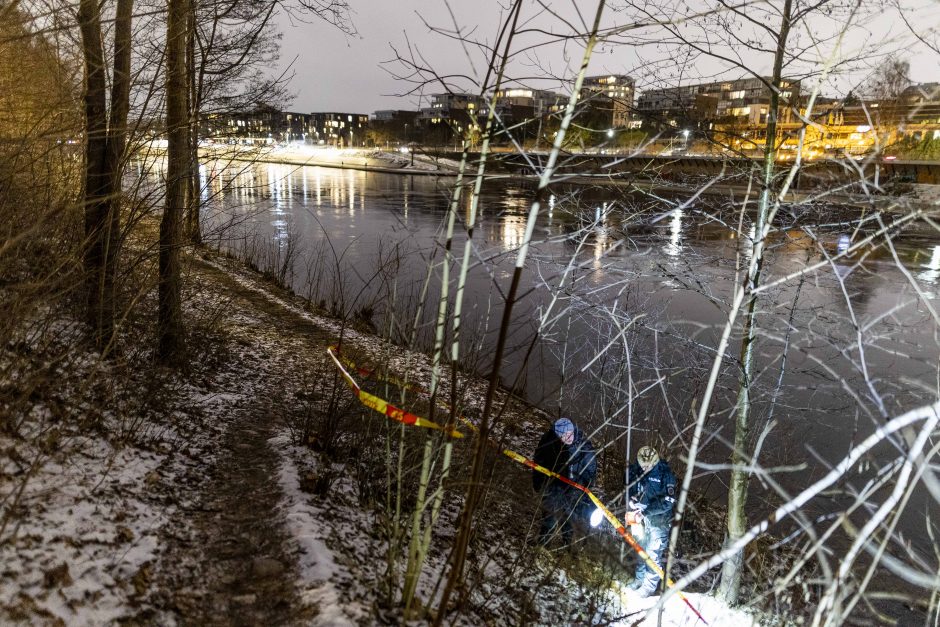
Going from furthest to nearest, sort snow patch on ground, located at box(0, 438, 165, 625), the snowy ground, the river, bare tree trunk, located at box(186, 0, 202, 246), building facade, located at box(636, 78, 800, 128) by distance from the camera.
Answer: bare tree trunk, located at box(186, 0, 202, 246) → building facade, located at box(636, 78, 800, 128) → the river → the snowy ground → snow patch on ground, located at box(0, 438, 165, 625)

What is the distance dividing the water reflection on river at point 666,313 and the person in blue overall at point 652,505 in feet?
1.75

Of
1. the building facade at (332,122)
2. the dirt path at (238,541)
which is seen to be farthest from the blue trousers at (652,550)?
the building facade at (332,122)

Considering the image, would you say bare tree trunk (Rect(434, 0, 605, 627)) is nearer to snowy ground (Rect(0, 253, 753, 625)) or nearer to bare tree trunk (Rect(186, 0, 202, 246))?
snowy ground (Rect(0, 253, 753, 625))

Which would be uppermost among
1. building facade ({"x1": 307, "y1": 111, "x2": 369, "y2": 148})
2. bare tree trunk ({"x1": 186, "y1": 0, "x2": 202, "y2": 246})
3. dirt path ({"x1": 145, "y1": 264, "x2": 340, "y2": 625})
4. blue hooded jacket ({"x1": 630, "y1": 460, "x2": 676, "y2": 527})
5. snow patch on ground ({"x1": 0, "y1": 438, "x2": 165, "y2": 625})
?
building facade ({"x1": 307, "y1": 111, "x2": 369, "y2": 148})

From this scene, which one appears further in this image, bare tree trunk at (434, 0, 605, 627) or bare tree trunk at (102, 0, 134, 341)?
bare tree trunk at (102, 0, 134, 341)

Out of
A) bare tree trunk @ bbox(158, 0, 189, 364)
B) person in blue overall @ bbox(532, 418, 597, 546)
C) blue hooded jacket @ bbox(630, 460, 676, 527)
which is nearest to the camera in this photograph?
person in blue overall @ bbox(532, 418, 597, 546)

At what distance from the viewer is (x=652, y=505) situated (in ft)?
18.5

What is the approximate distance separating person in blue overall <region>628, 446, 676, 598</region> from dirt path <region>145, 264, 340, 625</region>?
132 inches

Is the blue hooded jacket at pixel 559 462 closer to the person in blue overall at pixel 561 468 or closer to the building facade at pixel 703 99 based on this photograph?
the person in blue overall at pixel 561 468

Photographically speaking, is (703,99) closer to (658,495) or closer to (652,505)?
(658,495)

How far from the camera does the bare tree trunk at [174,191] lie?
6.18 m

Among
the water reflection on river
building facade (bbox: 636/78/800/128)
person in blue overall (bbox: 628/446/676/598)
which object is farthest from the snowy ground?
building facade (bbox: 636/78/800/128)

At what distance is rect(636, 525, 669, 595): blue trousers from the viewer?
18.7ft

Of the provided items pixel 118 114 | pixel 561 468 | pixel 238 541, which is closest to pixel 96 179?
pixel 118 114
